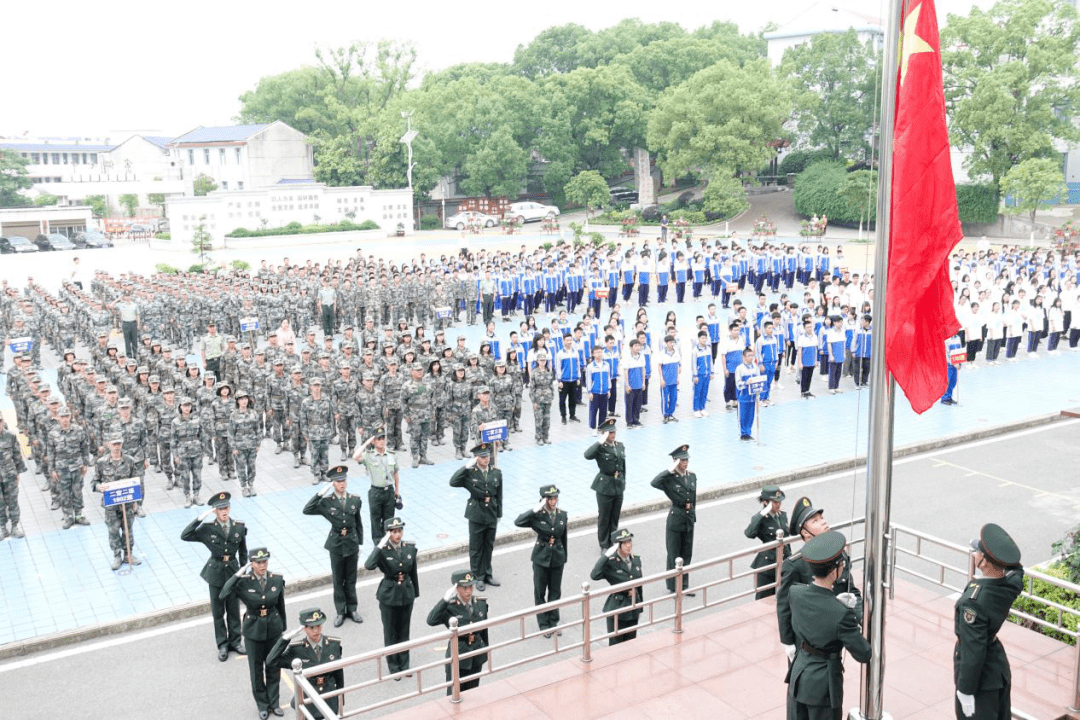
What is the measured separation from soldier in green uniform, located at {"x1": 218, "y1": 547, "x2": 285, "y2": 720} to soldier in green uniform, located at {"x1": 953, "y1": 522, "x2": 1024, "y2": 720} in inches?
199

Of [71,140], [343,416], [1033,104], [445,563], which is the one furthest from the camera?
[71,140]

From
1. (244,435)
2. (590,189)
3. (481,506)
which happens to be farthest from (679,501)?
(590,189)

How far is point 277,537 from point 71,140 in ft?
335

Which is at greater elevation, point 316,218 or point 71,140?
point 71,140

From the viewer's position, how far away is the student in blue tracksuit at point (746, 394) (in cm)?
1482

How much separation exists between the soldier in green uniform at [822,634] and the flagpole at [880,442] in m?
0.13

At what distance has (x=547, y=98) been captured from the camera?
6134 cm

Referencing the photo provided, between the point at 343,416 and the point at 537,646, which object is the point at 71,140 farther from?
the point at 537,646

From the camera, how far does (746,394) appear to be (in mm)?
14992

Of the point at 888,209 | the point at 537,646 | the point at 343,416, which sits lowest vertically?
the point at 537,646

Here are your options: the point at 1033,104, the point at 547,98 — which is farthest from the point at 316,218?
the point at 1033,104

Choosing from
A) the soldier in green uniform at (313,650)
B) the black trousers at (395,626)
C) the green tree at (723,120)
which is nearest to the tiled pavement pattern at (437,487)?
Result: the black trousers at (395,626)

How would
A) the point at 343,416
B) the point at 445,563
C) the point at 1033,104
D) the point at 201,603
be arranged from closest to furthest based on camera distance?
the point at 201,603 < the point at 445,563 < the point at 343,416 < the point at 1033,104

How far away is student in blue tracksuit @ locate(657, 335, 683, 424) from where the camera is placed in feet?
52.1
